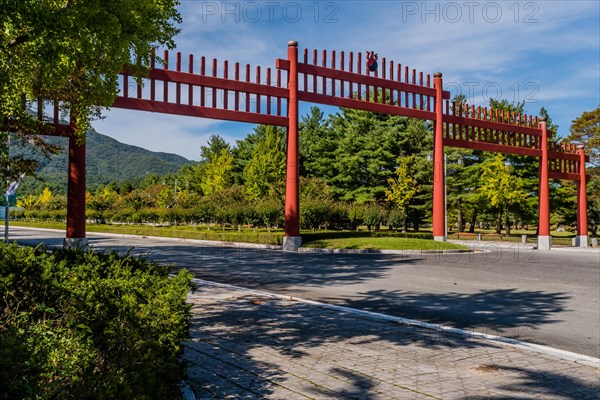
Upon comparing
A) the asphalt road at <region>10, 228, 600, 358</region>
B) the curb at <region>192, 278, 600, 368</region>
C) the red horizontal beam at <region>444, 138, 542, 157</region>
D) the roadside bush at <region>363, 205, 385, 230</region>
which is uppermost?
the red horizontal beam at <region>444, 138, 542, 157</region>

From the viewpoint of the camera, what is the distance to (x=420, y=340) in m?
6.43

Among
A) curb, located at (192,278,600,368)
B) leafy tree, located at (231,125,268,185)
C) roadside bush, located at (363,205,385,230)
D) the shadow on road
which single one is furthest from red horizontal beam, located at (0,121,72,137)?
leafy tree, located at (231,125,268,185)

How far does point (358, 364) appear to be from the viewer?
5.26 metres

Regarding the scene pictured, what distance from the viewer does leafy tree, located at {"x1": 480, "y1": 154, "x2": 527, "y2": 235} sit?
41.6 m

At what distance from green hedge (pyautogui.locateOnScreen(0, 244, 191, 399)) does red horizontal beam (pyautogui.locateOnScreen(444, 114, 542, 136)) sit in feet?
80.1

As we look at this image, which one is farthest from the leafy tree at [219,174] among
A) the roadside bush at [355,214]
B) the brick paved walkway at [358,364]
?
the brick paved walkway at [358,364]

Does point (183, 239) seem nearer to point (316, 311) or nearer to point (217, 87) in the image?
point (217, 87)

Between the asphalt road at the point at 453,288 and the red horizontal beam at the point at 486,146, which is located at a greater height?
the red horizontal beam at the point at 486,146

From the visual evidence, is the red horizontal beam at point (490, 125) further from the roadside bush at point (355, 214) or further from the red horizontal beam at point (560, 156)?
the roadside bush at point (355, 214)

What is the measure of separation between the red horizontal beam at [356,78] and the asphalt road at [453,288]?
9607 millimetres

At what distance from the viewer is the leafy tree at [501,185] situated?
137ft

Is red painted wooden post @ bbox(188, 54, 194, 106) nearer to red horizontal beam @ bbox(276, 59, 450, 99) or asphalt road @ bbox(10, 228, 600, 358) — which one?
red horizontal beam @ bbox(276, 59, 450, 99)

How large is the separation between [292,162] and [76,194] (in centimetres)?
966

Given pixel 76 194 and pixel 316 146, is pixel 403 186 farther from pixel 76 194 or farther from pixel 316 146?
pixel 76 194
